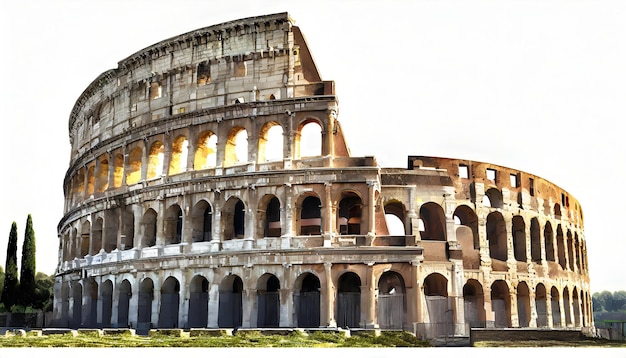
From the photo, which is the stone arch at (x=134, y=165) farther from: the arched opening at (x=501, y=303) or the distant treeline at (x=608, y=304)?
the distant treeline at (x=608, y=304)

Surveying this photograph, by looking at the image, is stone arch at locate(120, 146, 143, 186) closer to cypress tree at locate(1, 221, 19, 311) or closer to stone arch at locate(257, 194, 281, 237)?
stone arch at locate(257, 194, 281, 237)

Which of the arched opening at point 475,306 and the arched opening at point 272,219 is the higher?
the arched opening at point 272,219

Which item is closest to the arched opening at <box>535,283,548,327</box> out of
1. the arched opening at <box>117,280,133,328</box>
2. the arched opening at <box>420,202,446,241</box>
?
the arched opening at <box>420,202,446,241</box>

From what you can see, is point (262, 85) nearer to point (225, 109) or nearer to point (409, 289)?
point (225, 109)

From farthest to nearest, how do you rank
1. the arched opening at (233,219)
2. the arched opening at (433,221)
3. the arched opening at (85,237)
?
the arched opening at (85,237) < the arched opening at (433,221) < the arched opening at (233,219)

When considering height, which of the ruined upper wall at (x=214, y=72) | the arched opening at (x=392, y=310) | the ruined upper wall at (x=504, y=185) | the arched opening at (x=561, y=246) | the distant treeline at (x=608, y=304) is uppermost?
the ruined upper wall at (x=214, y=72)

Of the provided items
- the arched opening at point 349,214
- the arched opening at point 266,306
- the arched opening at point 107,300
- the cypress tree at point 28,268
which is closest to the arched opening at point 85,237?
the arched opening at point 107,300

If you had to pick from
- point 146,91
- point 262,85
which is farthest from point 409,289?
point 146,91

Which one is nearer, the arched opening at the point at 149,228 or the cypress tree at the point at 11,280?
the arched opening at the point at 149,228
